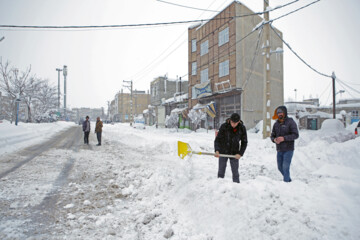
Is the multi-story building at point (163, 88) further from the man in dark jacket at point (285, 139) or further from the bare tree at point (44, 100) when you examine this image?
the man in dark jacket at point (285, 139)

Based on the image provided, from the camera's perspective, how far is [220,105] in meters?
20.1

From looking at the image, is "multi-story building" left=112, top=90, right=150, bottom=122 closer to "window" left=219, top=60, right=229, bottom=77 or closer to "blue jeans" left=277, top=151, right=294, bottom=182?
"window" left=219, top=60, right=229, bottom=77

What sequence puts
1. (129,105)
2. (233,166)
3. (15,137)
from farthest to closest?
1. (129,105)
2. (15,137)
3. (233,166)

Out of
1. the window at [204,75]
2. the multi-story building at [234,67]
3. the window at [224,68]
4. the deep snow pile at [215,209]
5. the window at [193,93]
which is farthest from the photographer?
the window at [193,93]

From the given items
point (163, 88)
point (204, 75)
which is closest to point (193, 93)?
point (204, 75)

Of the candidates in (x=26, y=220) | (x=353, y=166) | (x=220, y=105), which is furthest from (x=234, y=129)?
(x=220, y=105)

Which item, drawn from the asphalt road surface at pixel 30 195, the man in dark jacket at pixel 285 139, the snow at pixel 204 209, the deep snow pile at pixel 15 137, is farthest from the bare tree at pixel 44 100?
the man in dark jacket at pixel 285 139

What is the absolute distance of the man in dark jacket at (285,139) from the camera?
3846 mm

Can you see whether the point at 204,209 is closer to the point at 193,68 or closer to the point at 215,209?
the point at 215,209

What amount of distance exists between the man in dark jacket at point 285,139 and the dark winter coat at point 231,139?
73 cm

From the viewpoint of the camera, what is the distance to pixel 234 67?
17906mm

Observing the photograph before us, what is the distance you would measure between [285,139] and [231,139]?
109 centimetres

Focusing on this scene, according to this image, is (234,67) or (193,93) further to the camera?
(193,93)

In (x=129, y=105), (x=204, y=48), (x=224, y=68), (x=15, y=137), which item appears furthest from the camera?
(x=129, y=105)
